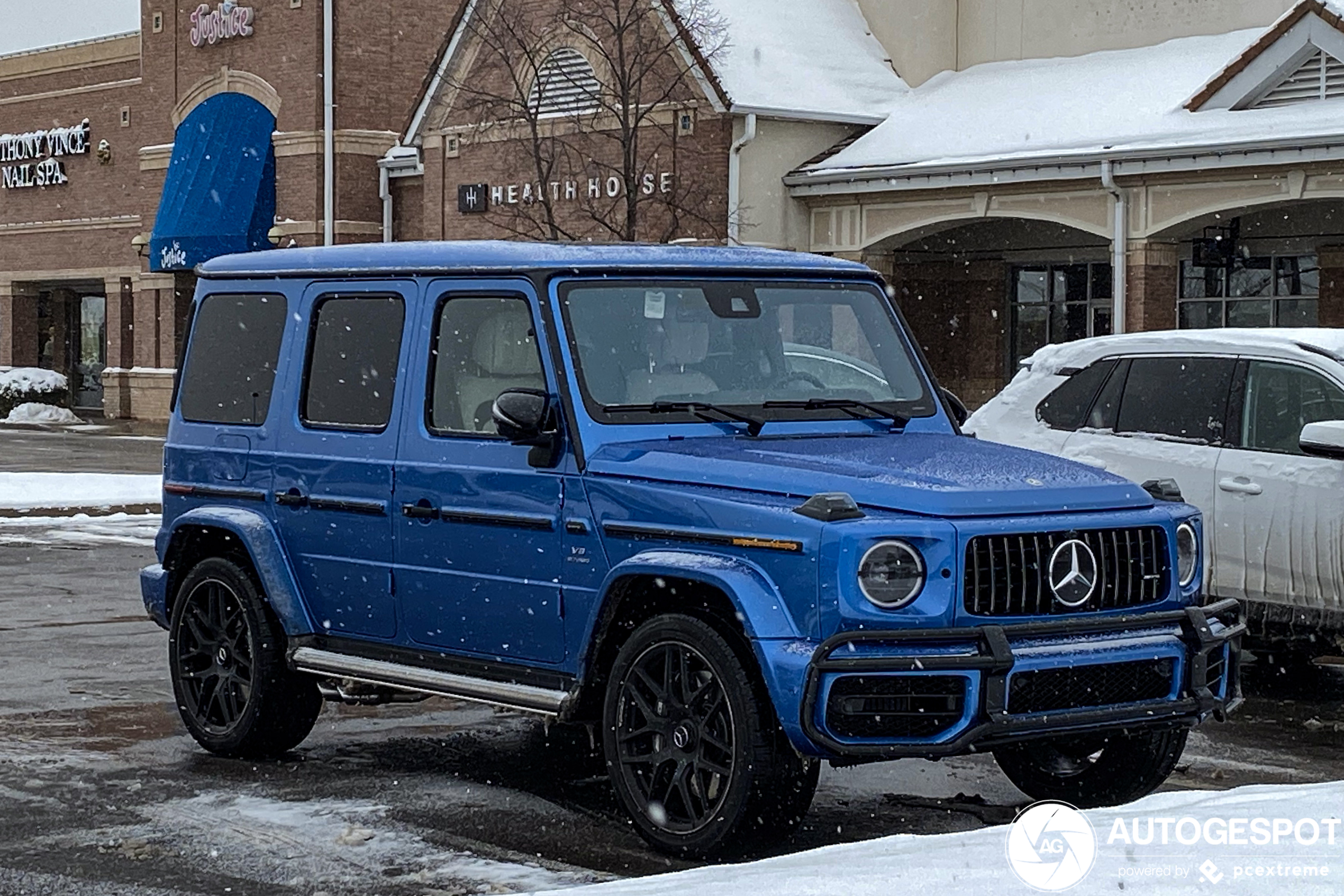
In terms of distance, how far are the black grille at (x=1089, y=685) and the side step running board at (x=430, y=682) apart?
5.40 ft

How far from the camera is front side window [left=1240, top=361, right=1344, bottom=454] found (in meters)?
10.5

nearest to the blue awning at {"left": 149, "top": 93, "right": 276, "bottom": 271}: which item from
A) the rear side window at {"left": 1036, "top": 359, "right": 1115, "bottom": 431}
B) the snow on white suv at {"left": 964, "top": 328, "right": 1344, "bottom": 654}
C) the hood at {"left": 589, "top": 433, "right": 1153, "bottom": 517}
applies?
the rear side window at {"left": 1036, "top": 359, "right": 1115, "bottom": 431}

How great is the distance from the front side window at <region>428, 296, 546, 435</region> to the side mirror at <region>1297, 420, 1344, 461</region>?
4.02m

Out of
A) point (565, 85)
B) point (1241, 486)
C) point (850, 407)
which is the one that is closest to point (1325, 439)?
point (1241, 486)

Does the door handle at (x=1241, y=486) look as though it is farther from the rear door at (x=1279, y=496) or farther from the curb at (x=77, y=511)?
the curb at (x=77, y=511)

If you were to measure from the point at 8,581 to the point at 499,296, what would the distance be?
934 cm

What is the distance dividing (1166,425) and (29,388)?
40.9 m

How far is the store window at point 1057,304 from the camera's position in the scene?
33.4 metres

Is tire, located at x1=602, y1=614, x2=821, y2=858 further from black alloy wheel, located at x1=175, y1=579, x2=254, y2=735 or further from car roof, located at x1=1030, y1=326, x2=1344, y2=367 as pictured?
car roof, located at x1=1030, y1=326, x2=1344, y2=367

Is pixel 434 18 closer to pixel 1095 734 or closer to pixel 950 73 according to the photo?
pixel 950 73

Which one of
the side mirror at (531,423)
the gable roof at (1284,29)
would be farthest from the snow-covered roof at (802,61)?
the side mirror at (531,423)

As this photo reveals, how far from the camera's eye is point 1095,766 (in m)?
7.86

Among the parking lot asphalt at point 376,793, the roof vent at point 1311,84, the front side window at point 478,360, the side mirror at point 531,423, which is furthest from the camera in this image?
the roof vent at point 1311,84

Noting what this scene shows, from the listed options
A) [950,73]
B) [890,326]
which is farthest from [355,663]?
[950,73]
